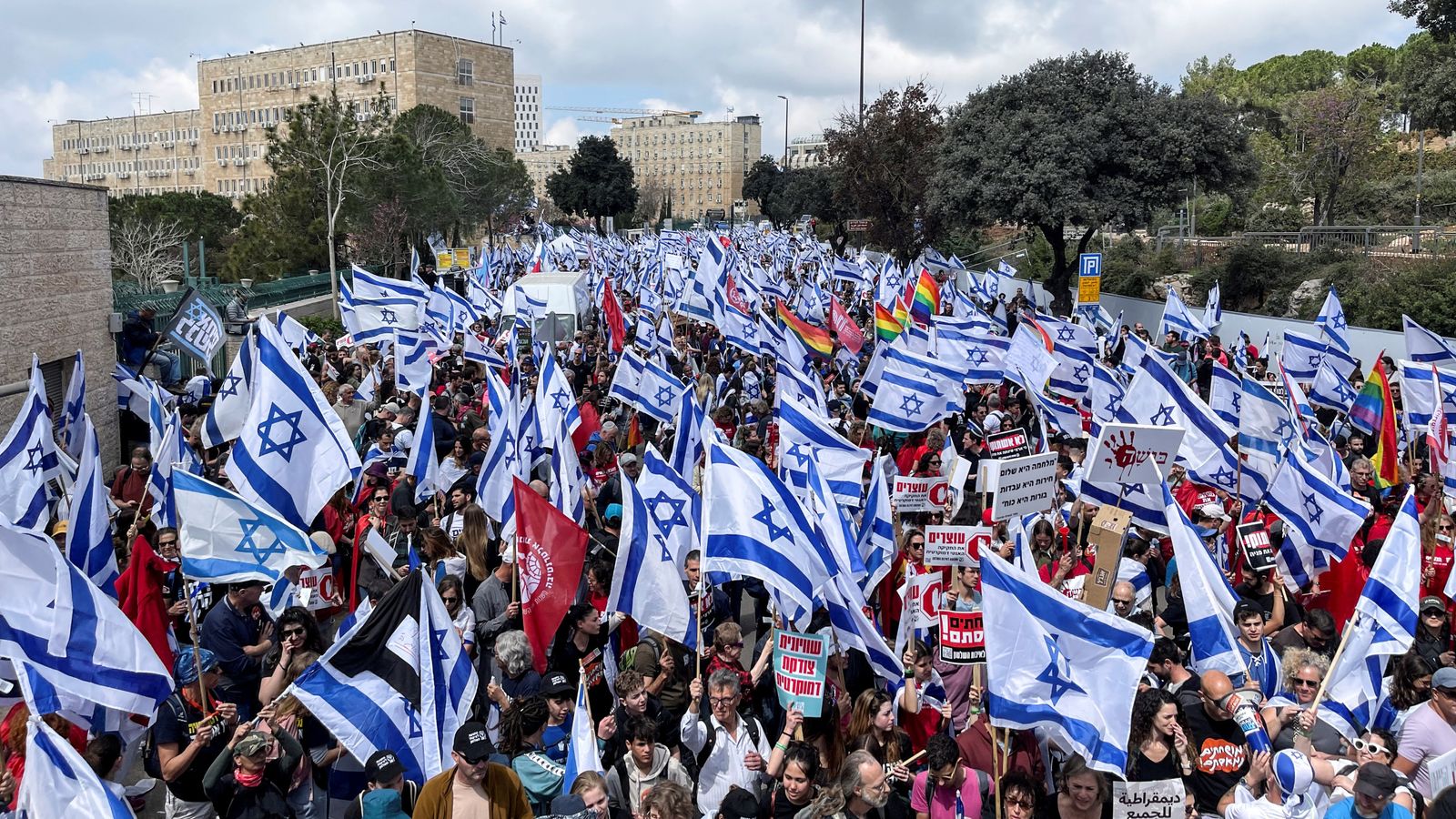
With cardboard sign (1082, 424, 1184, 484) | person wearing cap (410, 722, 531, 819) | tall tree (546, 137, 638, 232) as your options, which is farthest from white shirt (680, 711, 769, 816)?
tall tree (546, 137, 638, 232)

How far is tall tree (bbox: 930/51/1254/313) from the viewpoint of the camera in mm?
33312

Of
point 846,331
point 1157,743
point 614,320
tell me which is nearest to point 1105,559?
point 1157,743

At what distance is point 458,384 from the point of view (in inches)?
693

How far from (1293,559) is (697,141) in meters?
193

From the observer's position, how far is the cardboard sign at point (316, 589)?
859cm

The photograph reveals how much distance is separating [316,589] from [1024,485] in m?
4.98

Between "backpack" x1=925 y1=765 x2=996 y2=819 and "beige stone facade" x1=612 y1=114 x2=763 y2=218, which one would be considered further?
"beige stone facade" x1=612 y1=114 x2=763 y2=218

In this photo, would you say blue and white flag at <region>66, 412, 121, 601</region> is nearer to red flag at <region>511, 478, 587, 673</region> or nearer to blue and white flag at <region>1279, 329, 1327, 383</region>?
red flag at <region>511, 478, 587, 673</region>

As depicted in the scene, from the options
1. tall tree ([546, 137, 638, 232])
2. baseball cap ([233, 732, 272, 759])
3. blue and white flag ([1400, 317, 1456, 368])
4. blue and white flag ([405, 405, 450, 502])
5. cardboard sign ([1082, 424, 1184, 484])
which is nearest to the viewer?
baseball cap ([233, 732, 272, 759])

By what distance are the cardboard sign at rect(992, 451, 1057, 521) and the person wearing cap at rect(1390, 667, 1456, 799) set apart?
3127 millimetres

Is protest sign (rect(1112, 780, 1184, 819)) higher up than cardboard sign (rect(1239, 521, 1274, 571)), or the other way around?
cardboard sign (rect(1239, 521, 1274, 571))

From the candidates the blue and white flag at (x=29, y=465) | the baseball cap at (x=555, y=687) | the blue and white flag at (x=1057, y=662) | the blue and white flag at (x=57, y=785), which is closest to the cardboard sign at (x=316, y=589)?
the blue and white flag at (x=29, y=465)

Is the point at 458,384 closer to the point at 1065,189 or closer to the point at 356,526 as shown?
the point at 356,526

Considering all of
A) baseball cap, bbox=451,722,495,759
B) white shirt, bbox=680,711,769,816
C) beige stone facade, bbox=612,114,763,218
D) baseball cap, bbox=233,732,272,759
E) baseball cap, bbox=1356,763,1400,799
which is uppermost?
beige stone facade, bbox=612,114,763,218
